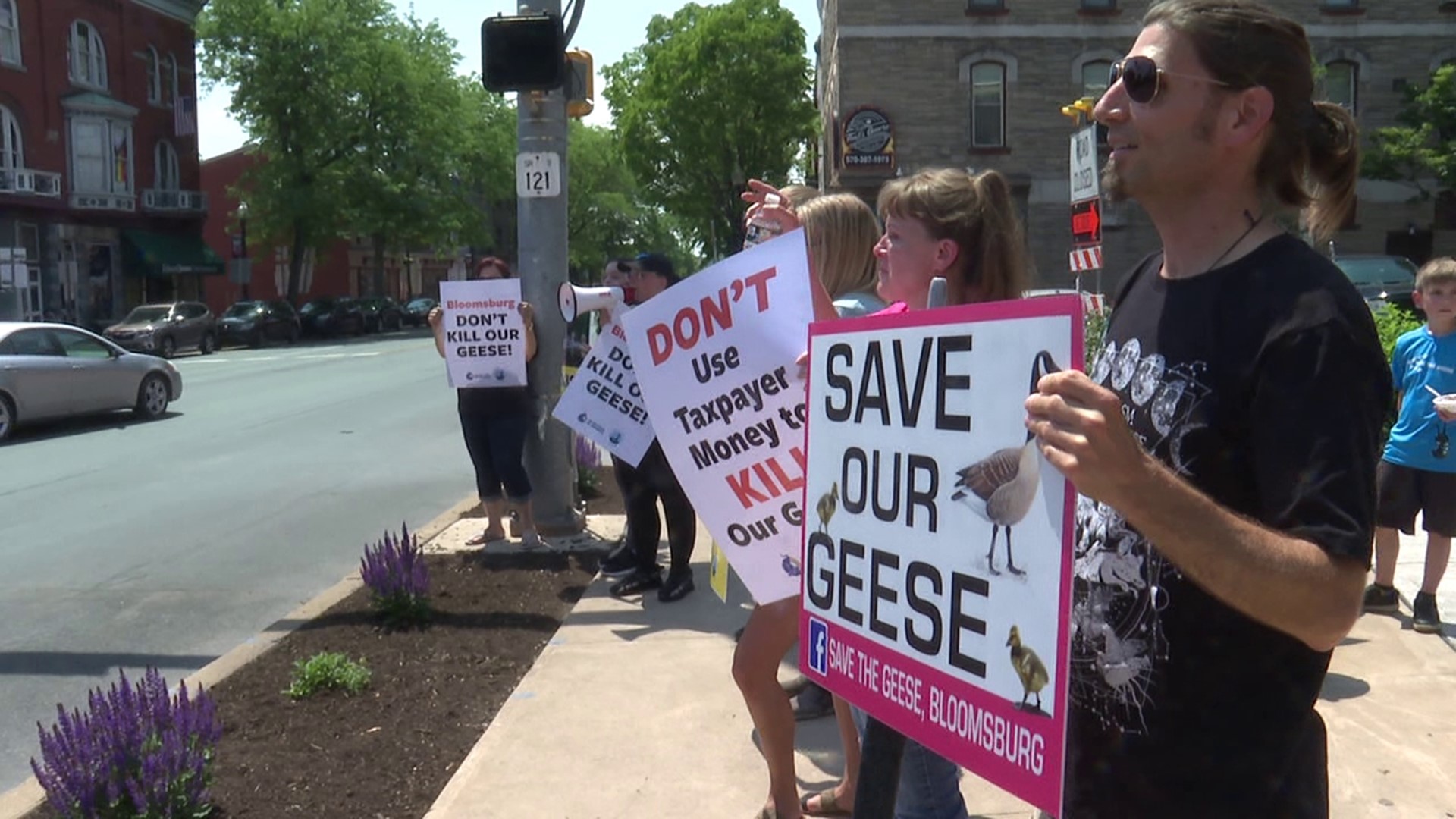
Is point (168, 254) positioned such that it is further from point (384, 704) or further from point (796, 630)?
point (796, 630)

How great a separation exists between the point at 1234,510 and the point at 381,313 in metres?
50.1

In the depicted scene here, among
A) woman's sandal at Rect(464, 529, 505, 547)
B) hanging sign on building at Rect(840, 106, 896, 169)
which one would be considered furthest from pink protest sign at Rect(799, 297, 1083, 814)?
hanging sign on building at Rect(840, 106, 896, 169)

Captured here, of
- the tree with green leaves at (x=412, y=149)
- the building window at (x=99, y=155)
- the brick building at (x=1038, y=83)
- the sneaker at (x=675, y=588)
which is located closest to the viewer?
the sneaker at (x=675, y=588)

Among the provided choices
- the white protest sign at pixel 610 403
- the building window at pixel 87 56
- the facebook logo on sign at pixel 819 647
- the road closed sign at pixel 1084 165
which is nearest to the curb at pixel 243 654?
the white protest sign at pixel 610 403

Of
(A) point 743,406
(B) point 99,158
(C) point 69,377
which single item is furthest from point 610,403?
(B) point 99,158

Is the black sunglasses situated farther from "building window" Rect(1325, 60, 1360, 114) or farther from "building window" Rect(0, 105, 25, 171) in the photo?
"building window" Rect(0, 105, 25, 171)

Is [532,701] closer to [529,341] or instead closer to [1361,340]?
[529,341]

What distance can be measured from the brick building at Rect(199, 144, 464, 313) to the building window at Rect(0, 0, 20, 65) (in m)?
10.8

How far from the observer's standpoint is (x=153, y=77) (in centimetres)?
4516

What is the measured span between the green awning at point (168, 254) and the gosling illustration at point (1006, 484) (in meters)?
46.4

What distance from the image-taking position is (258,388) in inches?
859

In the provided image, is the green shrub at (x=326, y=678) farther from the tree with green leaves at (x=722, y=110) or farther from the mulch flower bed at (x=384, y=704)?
the tree with green leaves at (x=722, y=110)

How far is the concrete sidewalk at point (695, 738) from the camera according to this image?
4.02 meters

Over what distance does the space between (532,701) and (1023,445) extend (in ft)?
12.3
